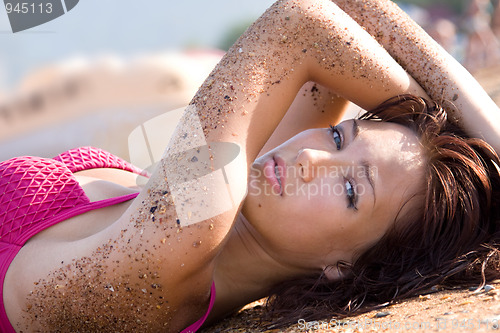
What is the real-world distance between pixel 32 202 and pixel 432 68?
5.45 ft

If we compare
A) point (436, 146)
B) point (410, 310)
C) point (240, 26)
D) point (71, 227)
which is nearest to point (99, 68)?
point (71, 227)

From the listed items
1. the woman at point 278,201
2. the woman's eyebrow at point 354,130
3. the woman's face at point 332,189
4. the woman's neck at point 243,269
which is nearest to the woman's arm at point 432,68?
the woman at point 278,201

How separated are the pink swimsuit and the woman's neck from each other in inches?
6.2

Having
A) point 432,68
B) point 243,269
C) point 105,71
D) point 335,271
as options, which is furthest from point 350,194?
point 105,71

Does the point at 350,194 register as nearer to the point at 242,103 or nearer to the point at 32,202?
the point at 242,103

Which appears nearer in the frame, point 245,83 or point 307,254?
point 245,83

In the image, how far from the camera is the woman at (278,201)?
180cm

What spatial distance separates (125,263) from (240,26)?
1487cm

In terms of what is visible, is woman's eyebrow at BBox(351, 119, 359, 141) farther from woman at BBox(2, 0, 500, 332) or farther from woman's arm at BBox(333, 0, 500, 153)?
woman's arm at BBox(333, 0, 500, 153)

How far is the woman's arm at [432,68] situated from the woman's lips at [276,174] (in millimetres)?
717

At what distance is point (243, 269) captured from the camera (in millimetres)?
2266

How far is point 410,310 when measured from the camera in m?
1.87

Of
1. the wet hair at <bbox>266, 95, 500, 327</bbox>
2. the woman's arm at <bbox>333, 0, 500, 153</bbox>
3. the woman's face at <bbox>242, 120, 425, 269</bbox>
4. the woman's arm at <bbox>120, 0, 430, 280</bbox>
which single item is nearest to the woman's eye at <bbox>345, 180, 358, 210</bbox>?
the woman's face at <bbox>242, 120, 425, 269</bbox>

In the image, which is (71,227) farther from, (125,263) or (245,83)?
(245,83)
